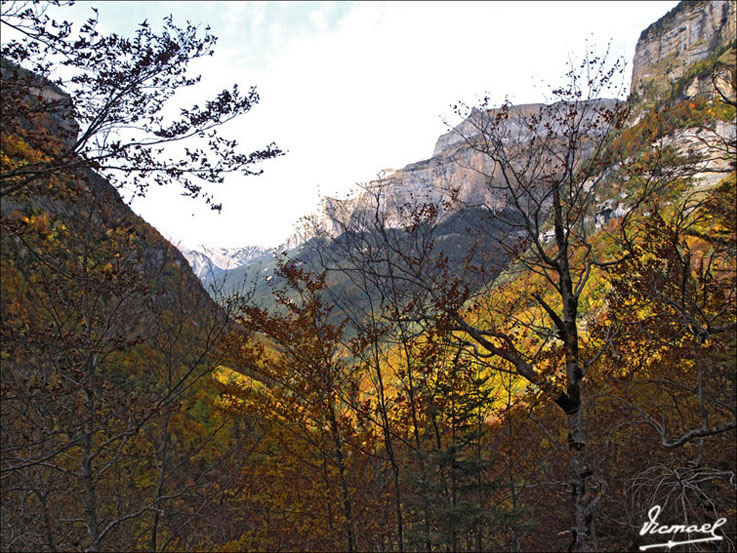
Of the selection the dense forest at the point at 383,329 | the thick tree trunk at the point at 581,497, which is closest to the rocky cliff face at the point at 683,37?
the dense forest at the point at 383,329

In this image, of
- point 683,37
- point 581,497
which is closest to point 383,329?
point 581,497

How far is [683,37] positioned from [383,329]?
245078 mm

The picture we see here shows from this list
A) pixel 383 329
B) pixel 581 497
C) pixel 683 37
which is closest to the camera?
pixel 581 497

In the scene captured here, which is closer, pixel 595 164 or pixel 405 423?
pixel 595 164

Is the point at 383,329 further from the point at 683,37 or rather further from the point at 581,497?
the point at 683,37

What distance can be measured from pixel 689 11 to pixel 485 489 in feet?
821

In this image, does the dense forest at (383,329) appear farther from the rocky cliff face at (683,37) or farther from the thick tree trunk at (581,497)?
the rocky cliff face at (683,37)

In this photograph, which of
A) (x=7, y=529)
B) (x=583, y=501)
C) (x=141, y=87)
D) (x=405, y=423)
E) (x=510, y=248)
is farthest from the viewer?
(x=405, y=423)

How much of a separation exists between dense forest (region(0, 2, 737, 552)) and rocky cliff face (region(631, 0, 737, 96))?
607 feet

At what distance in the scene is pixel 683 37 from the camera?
603 feet

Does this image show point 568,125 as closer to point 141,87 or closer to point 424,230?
point 424,230

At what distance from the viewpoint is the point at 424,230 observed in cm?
971

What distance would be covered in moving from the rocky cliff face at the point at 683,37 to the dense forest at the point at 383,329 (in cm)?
18502

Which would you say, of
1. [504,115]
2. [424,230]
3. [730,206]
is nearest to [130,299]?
[424,230]
